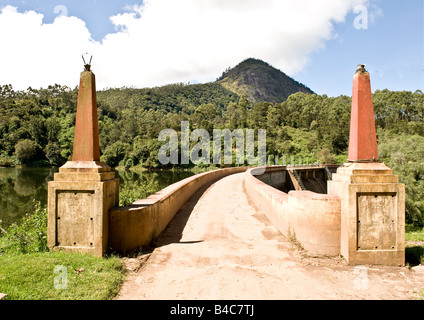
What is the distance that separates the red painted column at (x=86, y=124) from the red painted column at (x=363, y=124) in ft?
15.6

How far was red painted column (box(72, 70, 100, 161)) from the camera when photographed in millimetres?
4961

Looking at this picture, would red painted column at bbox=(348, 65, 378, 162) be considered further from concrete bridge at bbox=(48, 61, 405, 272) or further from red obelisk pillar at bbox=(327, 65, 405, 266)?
red obelisk pillar at bbox=(327, 65, 405, 266)

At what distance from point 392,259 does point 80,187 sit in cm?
535

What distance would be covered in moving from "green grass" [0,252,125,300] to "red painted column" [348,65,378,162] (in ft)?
14.8

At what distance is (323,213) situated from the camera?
4.86 m

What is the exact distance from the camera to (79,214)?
466 centimetres

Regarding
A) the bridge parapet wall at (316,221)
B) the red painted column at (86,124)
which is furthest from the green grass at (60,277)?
the bridge parapet wall at (316,221)

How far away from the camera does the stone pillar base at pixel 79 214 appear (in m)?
4.61
